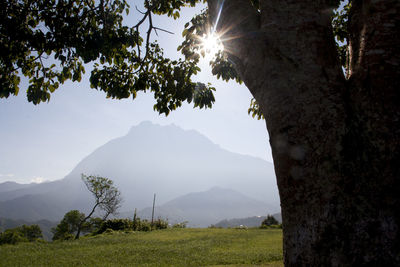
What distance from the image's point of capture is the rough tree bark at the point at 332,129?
1434mm

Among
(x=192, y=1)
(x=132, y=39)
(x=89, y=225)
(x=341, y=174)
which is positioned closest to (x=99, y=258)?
(x=132, y=39)

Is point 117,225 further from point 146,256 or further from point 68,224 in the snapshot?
point 68,224


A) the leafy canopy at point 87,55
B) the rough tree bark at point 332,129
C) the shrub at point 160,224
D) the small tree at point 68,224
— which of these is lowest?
the small tree at point 68,224

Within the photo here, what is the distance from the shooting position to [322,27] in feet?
6.68

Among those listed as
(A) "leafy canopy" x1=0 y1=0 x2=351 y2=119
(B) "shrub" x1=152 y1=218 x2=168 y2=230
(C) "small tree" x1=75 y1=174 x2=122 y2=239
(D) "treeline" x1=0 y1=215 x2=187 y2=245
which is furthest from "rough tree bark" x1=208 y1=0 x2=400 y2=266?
(C) "small tree" x1=75 y1=174 x2=122 y2=239

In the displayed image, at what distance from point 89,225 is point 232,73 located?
41.9 m

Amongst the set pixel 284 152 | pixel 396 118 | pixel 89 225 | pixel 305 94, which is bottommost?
pixel 89 225

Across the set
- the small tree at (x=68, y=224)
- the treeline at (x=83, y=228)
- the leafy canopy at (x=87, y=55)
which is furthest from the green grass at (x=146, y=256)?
the small tree at (x=68, y=224)

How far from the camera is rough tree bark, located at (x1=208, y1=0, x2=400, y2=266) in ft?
4.70

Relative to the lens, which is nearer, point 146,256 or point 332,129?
point 332,129

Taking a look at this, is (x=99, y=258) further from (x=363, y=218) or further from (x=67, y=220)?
(x=67, y=220)

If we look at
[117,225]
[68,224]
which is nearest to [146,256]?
[117,225]

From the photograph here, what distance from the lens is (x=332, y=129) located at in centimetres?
163

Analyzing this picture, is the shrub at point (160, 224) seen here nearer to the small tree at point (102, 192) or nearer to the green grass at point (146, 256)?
the green grass at point (146, 256)
